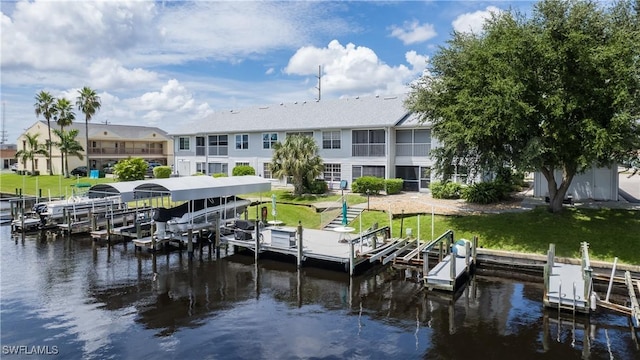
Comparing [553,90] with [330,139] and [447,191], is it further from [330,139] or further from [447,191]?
[330,139]

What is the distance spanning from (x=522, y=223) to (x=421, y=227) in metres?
5.28

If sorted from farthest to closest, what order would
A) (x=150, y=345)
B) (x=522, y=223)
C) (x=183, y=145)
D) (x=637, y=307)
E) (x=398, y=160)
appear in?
(x=183, y=145) < (x=398, y=160) < (x=522, y=223) < (x=637, y=307) < (x=150, y=345)

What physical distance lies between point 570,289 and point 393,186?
59.6ft

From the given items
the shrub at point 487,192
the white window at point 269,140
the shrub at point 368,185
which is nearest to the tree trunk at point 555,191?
the shrub at point 487,192

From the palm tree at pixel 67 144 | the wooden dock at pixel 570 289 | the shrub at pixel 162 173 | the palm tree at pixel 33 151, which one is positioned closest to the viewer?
the wooden dock at pixel 570 289

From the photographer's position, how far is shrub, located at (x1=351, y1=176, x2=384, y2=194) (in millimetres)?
33469

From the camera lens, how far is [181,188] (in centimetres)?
2289

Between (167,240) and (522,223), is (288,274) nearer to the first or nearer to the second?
(167,240)

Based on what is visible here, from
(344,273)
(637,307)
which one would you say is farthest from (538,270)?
(344,273)

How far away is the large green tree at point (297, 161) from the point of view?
3378cm

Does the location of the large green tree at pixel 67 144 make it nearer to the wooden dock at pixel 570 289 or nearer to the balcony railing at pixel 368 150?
the balcony railing at pixel 368 150

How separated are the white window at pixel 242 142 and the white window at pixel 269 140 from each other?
2.29 m

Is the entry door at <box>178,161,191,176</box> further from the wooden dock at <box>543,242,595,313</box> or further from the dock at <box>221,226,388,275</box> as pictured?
the wooden dock at <box>543,242,595,313</box>

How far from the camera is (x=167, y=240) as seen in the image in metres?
24.1
